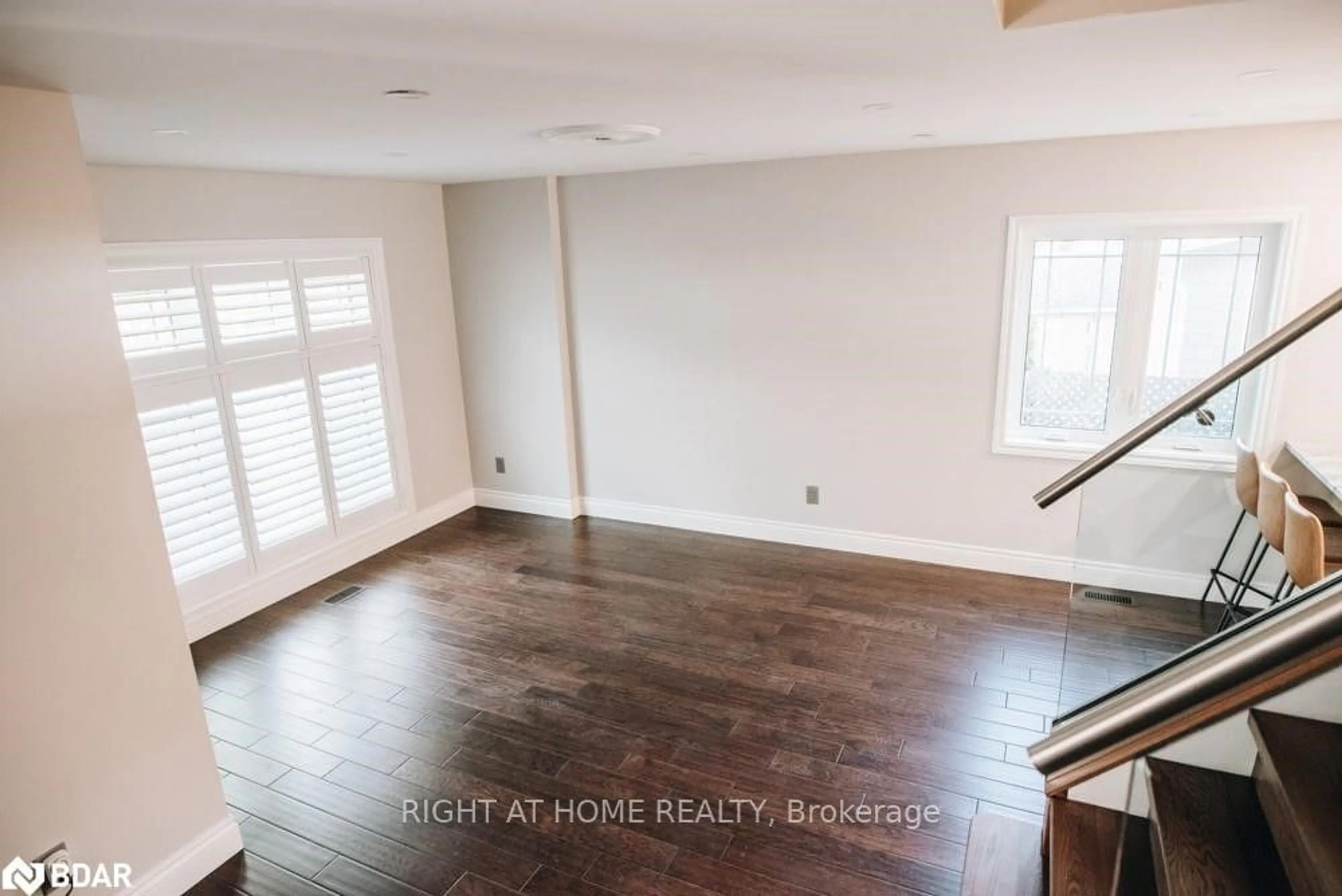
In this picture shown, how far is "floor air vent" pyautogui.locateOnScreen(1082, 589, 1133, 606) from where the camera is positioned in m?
3.46

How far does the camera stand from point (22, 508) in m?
1.93

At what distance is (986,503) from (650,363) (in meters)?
2.31

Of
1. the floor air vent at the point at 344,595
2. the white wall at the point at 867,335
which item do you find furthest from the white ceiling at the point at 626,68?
the floor air vent at the point at 344,595

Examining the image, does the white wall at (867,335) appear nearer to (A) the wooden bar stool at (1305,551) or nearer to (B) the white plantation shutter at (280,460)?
(A) the wooden bar stool at (1305,551)

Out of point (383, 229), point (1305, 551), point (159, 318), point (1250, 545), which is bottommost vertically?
point (1250, 545)

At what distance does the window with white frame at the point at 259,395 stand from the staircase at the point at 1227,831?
390cm

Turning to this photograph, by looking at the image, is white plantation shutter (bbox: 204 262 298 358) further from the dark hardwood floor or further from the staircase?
the staircase

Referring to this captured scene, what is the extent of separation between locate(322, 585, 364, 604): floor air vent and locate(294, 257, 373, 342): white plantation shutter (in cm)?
151

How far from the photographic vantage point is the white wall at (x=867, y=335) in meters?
3.52

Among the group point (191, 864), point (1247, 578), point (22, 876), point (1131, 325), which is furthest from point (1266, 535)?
point (22, 876)

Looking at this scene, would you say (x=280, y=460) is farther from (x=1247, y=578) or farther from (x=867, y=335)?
(x=1247, y=578)

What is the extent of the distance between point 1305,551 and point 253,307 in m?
4.91

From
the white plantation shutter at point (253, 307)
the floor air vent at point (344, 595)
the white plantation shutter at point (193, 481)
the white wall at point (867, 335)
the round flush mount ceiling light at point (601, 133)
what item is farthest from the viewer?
the floor air vent at point (344, 595)

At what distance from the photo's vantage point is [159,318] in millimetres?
3664
